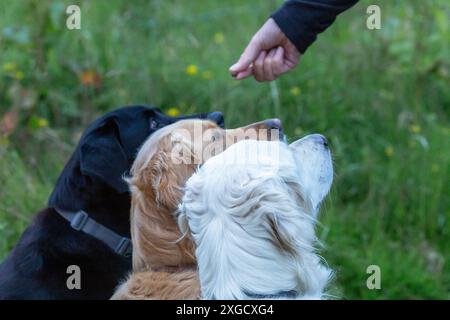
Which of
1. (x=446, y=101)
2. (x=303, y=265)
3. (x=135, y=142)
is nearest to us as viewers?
(x=303, y=265)

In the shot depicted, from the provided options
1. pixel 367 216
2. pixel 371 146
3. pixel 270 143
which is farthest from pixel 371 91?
pixel 270 143

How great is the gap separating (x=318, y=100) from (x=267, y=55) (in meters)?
1.93

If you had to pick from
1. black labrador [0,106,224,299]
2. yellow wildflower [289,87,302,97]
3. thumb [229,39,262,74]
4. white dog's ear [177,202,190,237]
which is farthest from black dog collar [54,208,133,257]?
yellow wildflower [289,87,302,97]

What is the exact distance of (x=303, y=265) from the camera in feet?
11.8

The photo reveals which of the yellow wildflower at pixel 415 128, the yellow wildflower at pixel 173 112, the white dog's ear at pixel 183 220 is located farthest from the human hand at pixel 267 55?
the yellow wildflower at pixel 415 128

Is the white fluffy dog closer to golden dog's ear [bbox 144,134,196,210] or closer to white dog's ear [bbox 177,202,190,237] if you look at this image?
white dog's ear [bbox 177,202,190,237]

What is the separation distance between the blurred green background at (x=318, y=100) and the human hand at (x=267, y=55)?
52.8 inches

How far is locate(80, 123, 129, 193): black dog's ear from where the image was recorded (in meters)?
4.70

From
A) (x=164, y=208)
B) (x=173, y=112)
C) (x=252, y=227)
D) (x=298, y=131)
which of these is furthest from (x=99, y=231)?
(x=298, y=131)

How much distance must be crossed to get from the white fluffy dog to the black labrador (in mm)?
1088

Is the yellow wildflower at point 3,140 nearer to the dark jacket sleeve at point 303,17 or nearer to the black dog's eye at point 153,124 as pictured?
the black dog's eye at point 153,124

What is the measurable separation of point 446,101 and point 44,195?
311cm

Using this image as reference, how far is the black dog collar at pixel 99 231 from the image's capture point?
15.3ft
